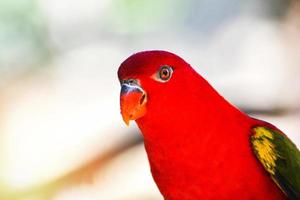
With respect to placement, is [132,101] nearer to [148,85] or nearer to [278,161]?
[148,85]

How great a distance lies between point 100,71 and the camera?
1.48 metres

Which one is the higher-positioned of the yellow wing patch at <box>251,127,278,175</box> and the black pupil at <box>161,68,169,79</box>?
the black pupil at <box>161,68,169,79</box>

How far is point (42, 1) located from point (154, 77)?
57cm

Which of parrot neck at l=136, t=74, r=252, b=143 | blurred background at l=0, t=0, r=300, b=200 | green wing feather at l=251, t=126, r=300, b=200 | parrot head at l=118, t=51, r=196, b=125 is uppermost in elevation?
blurred background at l=0, t=0, r=300, b=200

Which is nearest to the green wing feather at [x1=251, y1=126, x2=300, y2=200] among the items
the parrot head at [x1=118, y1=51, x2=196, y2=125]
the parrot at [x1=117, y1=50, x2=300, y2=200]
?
the parrot at [x1=117, y1=50, x2=300, y2=200]

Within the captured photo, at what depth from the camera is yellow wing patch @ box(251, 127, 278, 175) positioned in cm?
110

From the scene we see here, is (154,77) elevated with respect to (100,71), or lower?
lower

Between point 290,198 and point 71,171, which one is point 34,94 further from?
point 290,198

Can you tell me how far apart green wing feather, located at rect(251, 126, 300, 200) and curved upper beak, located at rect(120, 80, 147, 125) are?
0.84 ft

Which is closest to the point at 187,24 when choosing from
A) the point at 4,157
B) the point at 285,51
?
the point at 285,51

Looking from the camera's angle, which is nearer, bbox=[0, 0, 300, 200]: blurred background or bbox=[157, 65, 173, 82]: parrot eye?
bbox=[157, 65, 173, 82]: parrot eye

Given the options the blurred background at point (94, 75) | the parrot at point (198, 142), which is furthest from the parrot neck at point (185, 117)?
the blurred background at point (94, 75)

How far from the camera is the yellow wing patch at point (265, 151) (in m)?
1.10

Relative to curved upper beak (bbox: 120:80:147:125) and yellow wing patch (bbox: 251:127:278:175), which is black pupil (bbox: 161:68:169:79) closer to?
curved upper beak (bbox: 120:80:147:125)
